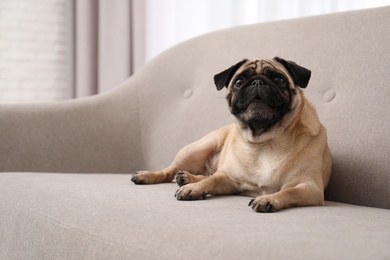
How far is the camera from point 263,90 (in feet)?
5.48

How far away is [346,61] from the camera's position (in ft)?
6.60

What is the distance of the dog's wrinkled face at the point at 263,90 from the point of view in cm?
169

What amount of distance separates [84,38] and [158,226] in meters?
2.79

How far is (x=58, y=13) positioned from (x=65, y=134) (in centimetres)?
194

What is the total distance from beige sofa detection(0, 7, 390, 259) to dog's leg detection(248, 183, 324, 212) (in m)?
0.03

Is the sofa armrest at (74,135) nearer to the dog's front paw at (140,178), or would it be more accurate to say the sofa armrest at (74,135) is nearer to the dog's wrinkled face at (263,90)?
the dog's front paw at (140,178)

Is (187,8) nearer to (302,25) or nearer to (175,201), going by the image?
(302,25)

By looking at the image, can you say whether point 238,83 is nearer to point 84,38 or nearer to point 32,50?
point 84,38

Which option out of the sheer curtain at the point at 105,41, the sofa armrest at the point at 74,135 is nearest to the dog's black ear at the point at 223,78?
the sofa armrest at the point at 74,135

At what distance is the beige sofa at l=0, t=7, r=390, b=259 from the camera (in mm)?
1216


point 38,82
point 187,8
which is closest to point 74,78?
point 38,82

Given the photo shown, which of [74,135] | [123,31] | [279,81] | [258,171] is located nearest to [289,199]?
[258,171]

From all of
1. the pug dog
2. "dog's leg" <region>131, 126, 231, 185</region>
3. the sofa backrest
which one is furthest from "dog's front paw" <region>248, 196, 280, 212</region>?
"dog's leg" <region>131, 126, 231, 185</region>

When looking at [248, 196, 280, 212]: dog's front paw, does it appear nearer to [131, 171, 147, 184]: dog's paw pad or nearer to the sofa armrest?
[131, 171, 147, 184]: dog's paw pad
